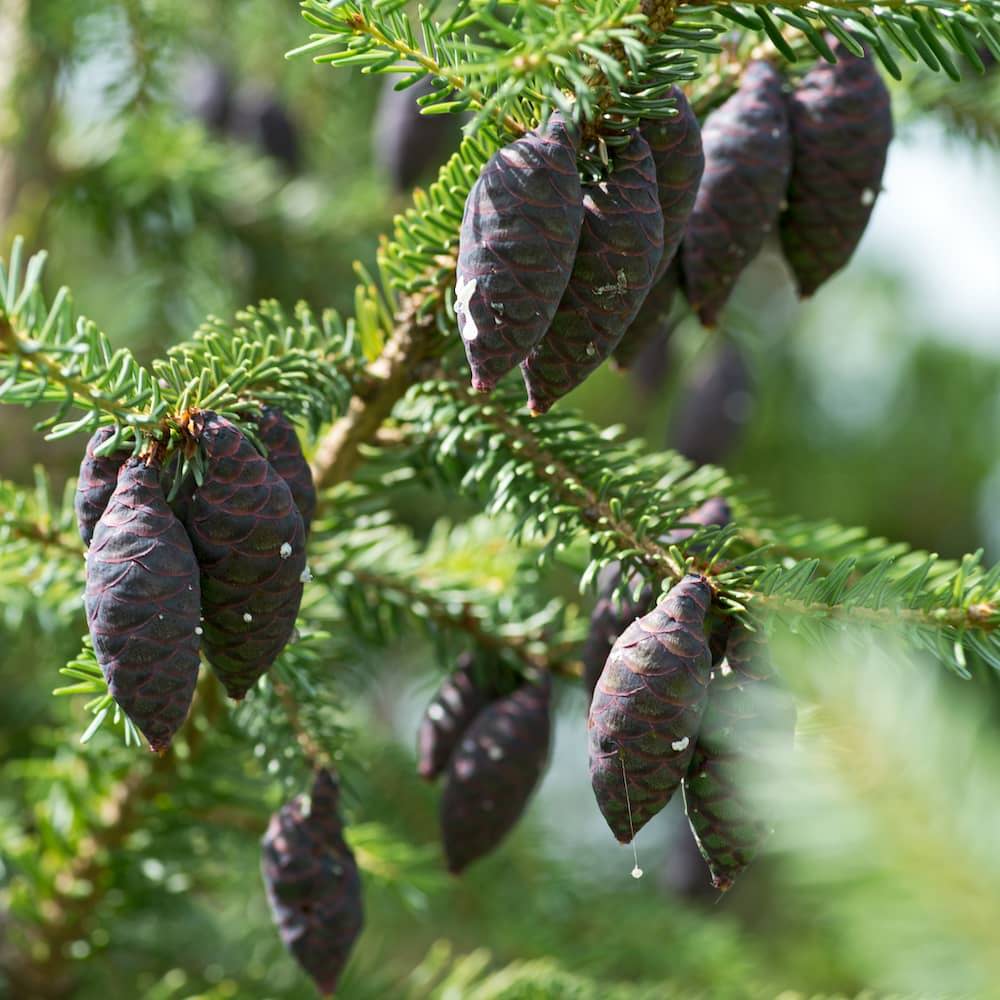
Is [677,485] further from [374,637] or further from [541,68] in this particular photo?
[541,68]

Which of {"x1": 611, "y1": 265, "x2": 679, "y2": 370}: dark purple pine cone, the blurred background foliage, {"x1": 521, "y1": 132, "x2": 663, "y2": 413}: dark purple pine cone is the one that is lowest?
the blurred background foliage

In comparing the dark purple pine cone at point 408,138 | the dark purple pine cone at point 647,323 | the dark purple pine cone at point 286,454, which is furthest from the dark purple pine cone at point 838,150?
the dark purple pine cone at point 408,138

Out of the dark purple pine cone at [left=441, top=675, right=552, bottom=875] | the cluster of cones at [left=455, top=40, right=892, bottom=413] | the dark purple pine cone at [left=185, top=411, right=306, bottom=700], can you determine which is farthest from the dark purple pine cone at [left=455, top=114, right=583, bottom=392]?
the dark purple pine cone at [left=441, top=675, right=552, bottom=875]

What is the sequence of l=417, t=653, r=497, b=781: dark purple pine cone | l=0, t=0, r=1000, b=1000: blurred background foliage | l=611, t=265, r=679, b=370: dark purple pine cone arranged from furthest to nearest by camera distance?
l=417, t=653, r=497, b=781: dark purple pine cone
l=611, t=265, r=679, b=370: dark purple pine cone
l=0, t=0, r=1000, b=1000: blurred background foliage

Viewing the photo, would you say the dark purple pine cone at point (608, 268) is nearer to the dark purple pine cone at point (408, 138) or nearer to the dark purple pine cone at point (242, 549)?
the dark purple pine cone at point (242, 549)

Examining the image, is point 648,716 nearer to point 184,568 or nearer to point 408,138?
point 184,568

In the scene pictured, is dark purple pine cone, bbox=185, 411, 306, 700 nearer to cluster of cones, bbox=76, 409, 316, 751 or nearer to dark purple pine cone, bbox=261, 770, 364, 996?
cluster of cones, bbox=76, 409, 316, 751
